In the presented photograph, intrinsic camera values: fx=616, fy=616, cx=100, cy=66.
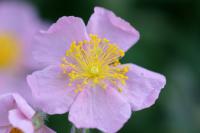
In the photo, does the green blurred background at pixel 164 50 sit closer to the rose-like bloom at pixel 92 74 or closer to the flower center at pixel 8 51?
the flower center at pixel 8 51

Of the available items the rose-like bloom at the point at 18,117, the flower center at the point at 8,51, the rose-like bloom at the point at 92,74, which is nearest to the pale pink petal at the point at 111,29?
the rose-like bloom at the point at 92,74

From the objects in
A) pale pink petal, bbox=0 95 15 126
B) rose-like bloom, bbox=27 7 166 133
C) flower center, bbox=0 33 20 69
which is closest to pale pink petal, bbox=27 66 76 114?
rose-like bloom, bbox=27 7 166 133

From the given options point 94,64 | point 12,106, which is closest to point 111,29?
point 94,64

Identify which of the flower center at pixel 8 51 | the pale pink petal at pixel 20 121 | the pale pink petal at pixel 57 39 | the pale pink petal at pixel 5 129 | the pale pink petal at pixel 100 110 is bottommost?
the flower center at pixel 8 51

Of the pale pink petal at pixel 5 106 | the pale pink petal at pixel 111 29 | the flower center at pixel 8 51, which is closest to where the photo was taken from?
the pale pink petal at pixel 5 106

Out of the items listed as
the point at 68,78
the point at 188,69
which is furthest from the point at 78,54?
the point at 188,69

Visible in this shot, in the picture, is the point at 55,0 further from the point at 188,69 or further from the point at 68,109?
the point at 68,109

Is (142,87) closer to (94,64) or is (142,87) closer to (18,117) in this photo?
(94,64)
